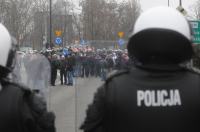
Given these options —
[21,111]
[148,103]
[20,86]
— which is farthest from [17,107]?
[148,103]

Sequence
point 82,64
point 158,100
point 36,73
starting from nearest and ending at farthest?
1. point 158,100
2. point 36,73
3. point 82,64

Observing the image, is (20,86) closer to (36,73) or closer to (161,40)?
(161,40)

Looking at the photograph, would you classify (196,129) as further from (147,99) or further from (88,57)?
(88,57)

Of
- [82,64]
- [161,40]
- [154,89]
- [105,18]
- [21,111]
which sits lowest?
[82,64]

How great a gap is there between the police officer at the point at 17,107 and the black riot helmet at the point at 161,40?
0.57 meters

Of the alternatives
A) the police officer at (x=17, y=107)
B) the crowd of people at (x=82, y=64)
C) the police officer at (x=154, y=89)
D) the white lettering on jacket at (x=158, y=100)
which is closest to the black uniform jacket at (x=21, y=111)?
the police officer at (x=17, y=107)

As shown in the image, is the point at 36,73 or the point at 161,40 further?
the point at 36,73

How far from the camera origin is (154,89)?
3.11 m

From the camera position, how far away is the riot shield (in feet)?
15.4

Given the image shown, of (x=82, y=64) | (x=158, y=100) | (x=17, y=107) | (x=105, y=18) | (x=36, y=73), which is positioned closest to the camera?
(x=158, y=100)

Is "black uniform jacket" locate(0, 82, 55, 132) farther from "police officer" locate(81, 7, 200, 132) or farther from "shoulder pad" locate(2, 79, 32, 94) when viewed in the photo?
"police officer" locate(81, 7, 200, 132)

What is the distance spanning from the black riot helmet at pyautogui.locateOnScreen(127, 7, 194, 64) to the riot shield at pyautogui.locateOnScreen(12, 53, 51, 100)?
1.59 meters

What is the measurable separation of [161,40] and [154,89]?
0.81 ft

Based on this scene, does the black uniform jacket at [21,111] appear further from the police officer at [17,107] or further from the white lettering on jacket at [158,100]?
the white lettering on jacket at [158,100]
